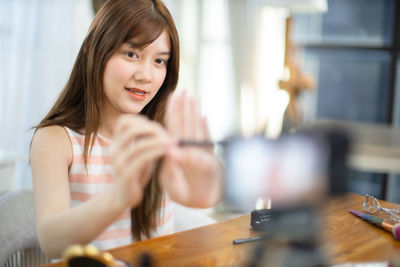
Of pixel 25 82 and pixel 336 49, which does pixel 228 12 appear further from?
pixel 25 82

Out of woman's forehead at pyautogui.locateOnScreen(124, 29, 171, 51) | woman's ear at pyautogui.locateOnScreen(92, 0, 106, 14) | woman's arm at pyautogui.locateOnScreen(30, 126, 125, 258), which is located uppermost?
woman's ear at pyautogui.locateOnScreen(92, 0, 106, 14)

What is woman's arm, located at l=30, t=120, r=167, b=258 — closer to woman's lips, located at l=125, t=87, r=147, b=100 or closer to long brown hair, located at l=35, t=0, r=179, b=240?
long brown hair, located at l=35, t=0, r=179, b=240

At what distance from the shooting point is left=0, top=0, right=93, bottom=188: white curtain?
250cm

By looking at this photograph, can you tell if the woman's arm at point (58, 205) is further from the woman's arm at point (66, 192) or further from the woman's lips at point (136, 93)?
the woman's lips at point (136, 93)

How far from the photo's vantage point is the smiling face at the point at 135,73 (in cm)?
84

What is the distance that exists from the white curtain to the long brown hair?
5.58 feet

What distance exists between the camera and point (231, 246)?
0.67 metres

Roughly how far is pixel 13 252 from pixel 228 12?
6.62ft

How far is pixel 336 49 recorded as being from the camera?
2.94 metres

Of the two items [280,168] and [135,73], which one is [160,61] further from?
[280,168]

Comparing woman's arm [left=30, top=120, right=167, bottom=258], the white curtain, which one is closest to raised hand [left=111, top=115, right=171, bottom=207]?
woman's arm [left=30, top=120, right=167, bottom=258]

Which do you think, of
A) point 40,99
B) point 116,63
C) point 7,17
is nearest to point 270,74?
point 40,99

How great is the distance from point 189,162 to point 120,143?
0.09 metres

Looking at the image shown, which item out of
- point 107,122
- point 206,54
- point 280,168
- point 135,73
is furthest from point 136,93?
point 206,54
